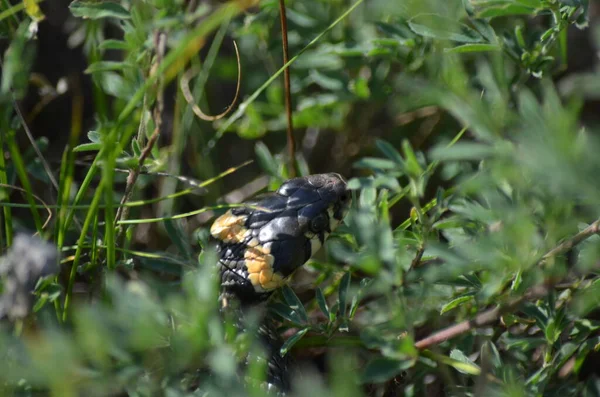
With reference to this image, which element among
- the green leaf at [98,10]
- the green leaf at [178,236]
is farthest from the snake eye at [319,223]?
the green leaf at [98,10]

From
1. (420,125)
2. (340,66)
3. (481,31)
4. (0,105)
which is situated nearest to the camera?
(0,105)

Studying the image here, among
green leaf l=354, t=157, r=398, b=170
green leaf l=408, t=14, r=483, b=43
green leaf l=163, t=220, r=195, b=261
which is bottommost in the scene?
green leaf l=163, t=220, r=195, b=261

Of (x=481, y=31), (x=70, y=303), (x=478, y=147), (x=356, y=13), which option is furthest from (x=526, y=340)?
(x=356, y=13)

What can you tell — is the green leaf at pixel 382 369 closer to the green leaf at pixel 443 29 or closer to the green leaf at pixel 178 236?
the green leaf at pixel 178 236

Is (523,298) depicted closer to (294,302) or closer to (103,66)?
(294,302)

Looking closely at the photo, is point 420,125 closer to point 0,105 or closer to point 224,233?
point 224,233

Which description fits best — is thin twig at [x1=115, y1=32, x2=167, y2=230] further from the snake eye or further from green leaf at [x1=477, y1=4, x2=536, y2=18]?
green leaf at [x1=477, y1=4, x2=536, y2=18]

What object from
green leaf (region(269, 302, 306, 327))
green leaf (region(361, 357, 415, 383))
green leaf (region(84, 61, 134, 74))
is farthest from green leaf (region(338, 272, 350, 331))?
green leaf (region(84, 61, 134, 74))
